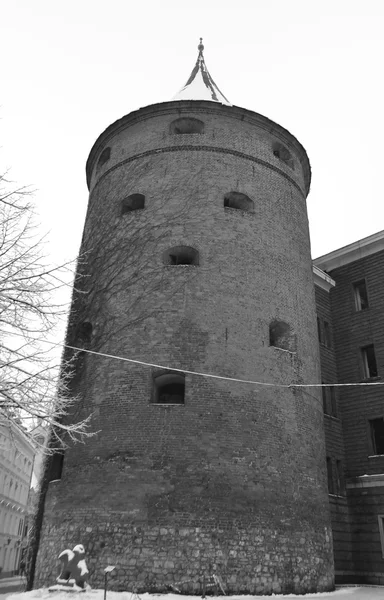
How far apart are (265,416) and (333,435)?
513 cm

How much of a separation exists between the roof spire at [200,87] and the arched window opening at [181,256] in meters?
5.20

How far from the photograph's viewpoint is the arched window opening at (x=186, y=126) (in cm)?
1598

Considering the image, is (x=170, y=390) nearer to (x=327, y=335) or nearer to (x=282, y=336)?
(x=282, y=336)

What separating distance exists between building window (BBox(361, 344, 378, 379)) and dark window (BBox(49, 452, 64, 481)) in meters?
9.52

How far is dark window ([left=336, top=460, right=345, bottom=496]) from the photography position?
52.7ft

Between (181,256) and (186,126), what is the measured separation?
13.7ft

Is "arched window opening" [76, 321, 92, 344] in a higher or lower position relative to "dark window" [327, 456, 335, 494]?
higher

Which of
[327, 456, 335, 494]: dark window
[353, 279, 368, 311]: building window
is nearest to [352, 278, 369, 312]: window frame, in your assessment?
[353, 279, 368, 311]: building window

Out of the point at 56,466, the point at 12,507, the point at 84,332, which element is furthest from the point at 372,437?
the point at 12,507

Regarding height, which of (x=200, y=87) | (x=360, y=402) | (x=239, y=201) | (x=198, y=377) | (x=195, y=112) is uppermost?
(x=200, y=87)

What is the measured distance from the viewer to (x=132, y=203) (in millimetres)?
15680

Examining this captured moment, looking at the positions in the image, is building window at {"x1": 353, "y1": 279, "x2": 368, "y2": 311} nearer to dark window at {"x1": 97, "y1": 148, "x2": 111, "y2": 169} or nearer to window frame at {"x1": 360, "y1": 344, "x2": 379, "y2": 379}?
window frame at {"x1": 360, "y1": 344, "x2": 379, "y2": 379}

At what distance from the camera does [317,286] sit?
62.7 feet

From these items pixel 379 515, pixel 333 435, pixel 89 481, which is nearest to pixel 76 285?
pixel 89 481
